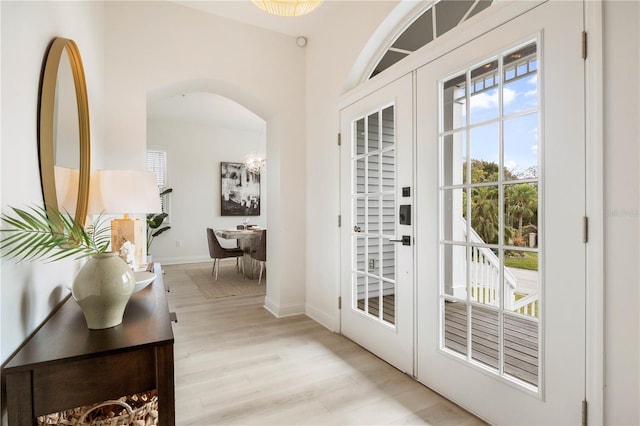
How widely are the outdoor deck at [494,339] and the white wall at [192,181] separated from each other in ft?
20.3

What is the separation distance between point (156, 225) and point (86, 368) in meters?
5.86

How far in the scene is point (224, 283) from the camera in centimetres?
507

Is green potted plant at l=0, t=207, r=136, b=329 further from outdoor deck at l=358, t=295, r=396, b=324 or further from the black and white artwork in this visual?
the black and white artwork

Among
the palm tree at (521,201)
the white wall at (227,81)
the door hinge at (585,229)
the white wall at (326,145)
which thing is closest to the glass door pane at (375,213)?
the white wall at (326,145)

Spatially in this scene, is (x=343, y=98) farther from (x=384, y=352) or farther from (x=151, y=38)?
(x=384, y=352)

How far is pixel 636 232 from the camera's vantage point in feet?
4.07

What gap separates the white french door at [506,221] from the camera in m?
1.44

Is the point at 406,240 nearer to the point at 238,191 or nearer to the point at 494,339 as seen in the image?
the point at 494,339

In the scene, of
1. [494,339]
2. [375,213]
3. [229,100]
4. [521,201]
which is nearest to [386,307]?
[375,213]

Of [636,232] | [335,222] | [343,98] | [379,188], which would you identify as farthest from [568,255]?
[343,98]

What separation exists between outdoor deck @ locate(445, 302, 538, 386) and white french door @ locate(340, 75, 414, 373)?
1.07 ft

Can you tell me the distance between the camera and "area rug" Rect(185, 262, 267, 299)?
453 centimetres

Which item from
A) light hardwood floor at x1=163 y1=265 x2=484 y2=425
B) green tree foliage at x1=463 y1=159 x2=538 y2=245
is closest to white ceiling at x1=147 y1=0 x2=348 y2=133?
green tree foliage at x1=463 y1=159 x2=538 y2=245

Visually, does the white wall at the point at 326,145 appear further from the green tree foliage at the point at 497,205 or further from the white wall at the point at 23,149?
the white wall at the point at 23,149
